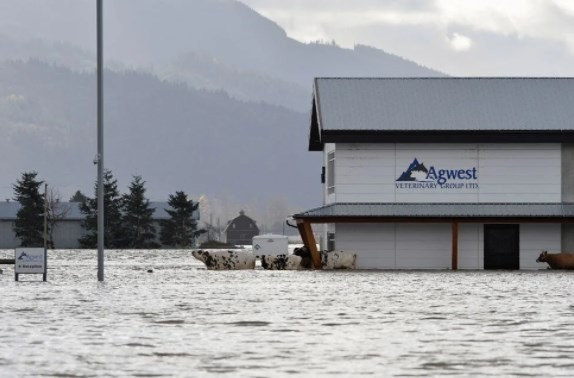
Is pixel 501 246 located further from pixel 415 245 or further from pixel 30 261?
pixel 30 261

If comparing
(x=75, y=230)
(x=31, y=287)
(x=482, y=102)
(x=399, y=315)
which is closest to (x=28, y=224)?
(x=75, y=230)

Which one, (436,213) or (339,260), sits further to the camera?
(339,260)

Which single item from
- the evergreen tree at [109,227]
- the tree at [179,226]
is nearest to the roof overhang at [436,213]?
the evergreen tree at [109,227]

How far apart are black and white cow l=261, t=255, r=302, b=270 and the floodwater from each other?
76.5ft

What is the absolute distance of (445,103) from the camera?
6662cm

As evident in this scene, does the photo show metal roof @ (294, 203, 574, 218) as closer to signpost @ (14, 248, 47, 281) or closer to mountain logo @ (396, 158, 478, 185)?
mountain logo @ (396, 158, 478, 185)

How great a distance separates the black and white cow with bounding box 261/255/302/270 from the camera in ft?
207

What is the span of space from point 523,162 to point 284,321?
40.6 m

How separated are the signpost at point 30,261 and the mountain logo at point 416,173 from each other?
20927 mm

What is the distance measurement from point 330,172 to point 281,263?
6.01 m

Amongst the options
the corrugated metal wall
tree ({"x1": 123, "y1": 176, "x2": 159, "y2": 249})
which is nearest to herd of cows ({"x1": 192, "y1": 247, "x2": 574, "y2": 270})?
Result: the corrugated metal wall

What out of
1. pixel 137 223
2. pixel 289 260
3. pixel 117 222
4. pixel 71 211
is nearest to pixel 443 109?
pixel 289 260

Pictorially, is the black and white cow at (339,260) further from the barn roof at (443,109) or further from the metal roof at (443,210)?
the barn roof at (443,109)

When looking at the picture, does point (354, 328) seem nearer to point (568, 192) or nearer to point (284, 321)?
point (284, 321)
